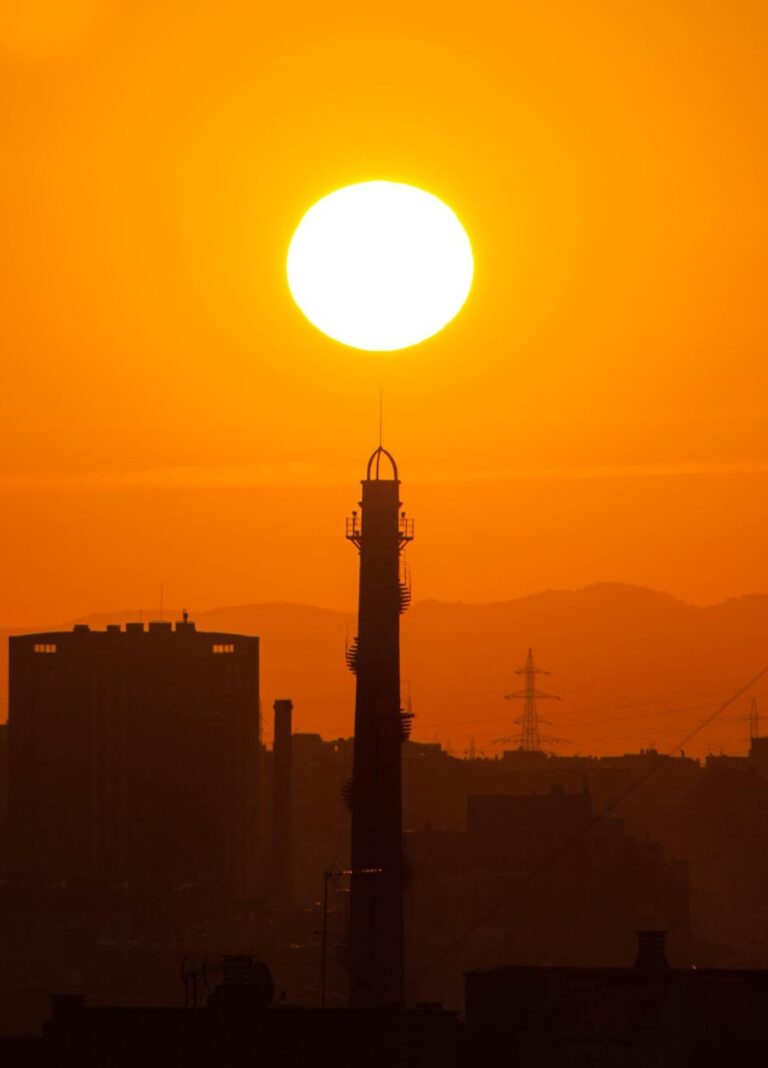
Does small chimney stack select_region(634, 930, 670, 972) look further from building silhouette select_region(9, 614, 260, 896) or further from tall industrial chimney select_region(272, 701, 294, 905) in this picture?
building silhouette select_region(9, 614, 260, 896)

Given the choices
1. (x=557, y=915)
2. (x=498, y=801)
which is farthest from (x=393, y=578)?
(x=498, y=801)

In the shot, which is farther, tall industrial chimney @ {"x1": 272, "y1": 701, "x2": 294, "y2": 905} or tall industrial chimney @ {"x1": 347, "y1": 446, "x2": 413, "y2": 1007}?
tall industrial chimney @ {"x1": 272, "y1": 701, "x2": 294, "y2": 905}

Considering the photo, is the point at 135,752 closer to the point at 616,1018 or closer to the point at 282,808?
the point at 282,808

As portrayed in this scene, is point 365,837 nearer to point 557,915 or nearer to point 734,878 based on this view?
point 557,915

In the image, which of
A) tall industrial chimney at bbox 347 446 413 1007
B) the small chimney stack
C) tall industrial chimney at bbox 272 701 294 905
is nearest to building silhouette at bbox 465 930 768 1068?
the small chimney stack

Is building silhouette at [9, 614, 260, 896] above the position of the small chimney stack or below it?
above

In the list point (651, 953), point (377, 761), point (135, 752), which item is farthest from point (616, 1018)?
point (135, 752)
